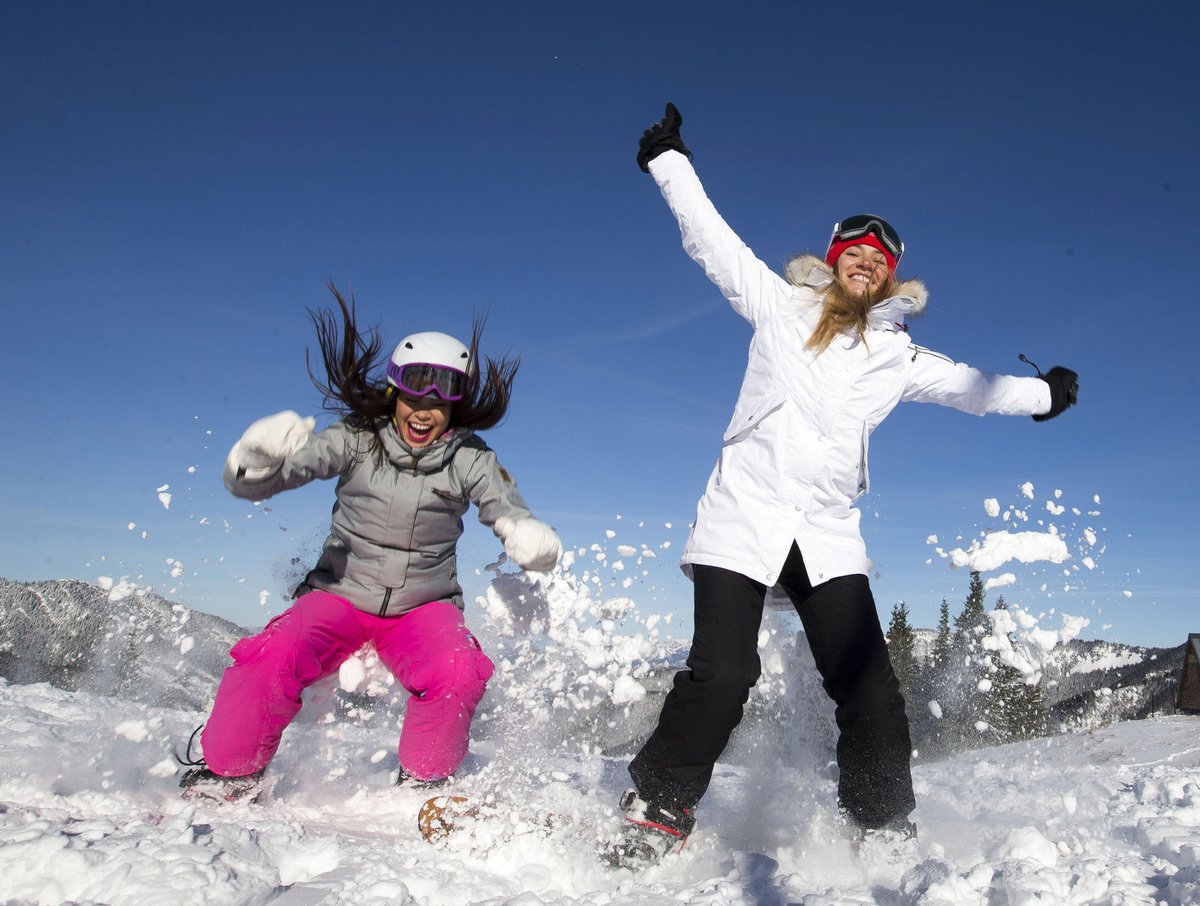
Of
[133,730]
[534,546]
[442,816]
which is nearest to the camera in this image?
[442,816]

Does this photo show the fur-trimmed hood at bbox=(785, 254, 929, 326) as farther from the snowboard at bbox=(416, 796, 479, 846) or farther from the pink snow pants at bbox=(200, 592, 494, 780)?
the snowboard at bbox=(416, 796, 479, 846)

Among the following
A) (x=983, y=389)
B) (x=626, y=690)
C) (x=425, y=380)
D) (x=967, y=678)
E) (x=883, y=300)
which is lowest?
(x=626, y=690)

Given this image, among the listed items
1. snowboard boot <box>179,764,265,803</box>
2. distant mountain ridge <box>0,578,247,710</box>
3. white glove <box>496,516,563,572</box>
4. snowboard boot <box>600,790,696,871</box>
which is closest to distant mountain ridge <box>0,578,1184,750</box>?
distant mountain ridge <box>0,578,247,710</box>

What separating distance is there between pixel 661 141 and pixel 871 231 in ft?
3.25

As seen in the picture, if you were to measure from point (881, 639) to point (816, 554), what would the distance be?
410mm

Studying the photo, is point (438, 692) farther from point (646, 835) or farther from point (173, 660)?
point (173, 660)

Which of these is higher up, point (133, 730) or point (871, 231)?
point (871, 231)

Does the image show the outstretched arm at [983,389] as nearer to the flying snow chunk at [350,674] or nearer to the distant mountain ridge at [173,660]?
the distant mountain ridge at [173,660]

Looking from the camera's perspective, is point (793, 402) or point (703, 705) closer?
point (703, 705)

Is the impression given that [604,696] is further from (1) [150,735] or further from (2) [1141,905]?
(2) [1141,905]

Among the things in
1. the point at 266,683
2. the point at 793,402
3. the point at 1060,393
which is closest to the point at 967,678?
Answer: the point at 1060,393

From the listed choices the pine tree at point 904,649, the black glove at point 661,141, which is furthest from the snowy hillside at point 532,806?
the pine tree at point 904,649

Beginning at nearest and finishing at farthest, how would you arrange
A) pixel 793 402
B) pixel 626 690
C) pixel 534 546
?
pixel 793 402 → pixel 534 546 → pixel 626 690

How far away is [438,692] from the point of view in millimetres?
3424
